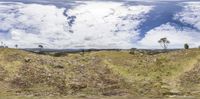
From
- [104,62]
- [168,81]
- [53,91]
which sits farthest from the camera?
[104,62]

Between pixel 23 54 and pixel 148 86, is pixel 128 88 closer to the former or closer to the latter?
pixel 148 86

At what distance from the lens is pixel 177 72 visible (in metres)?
98.6

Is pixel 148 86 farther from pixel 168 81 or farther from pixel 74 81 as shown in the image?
pixel 74 81

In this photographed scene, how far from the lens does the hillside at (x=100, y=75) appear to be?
89.8m

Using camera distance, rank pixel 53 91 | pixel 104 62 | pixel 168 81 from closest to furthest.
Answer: pixel 53 91, pixel 168 81, pixel 104 62

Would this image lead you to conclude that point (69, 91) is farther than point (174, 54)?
No

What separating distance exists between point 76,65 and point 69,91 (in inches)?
419

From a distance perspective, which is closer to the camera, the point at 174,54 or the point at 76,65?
the point at 76,65

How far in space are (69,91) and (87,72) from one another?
800cm

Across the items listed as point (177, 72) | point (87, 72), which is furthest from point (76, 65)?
point (177, 72)

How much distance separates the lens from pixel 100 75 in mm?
96125

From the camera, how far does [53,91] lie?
89125mm

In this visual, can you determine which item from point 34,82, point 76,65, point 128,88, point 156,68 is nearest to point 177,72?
point 156,68

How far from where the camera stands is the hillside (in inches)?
3533
